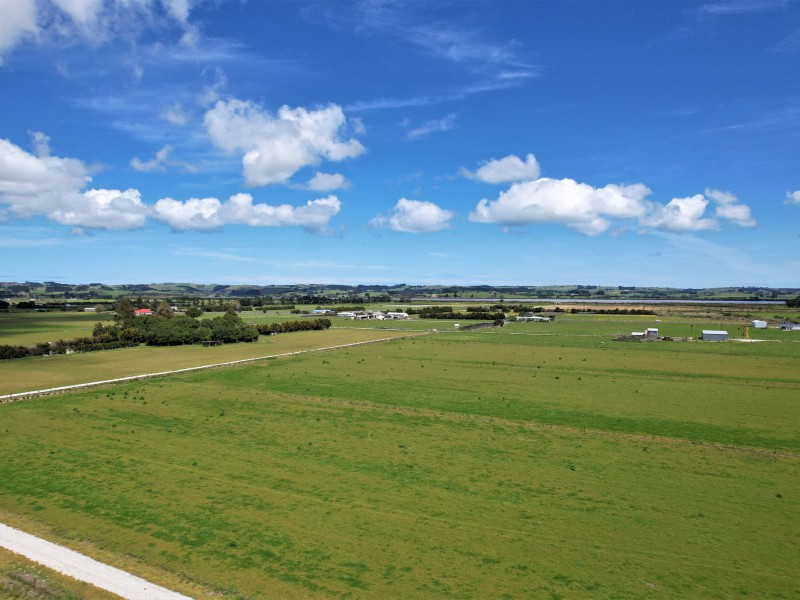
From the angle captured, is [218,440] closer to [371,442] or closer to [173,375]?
[371,442]

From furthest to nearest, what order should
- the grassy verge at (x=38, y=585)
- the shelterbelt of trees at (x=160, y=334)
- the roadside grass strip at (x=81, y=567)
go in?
1. the shelterbelt of trees at (x=160, y=334)
2. the roadside grass strip at (x=81, y=567)
3. the grassy verge at (x=38, y=585)

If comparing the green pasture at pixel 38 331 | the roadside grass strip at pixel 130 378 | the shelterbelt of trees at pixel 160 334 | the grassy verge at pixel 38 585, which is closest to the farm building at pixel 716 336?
the roadside grass strip at pixel 130 378

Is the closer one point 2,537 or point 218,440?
point 2,537

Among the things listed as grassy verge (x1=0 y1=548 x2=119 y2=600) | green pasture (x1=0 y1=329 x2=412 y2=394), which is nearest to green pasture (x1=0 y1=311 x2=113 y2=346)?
green pasture (x1=0 y1=329 x2=412 y2=394)

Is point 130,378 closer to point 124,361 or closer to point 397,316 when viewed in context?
point 124,361

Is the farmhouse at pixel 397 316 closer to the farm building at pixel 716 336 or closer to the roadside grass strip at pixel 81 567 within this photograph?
the farm building at pixel 716 336


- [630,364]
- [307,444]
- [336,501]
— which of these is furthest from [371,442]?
[630,364]

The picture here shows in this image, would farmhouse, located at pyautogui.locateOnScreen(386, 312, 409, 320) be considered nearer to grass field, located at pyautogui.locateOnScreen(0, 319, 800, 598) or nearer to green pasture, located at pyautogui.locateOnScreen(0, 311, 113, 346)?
green pasture, located at pyautogui.locateOnScreen(0, 311, 113, 346)
